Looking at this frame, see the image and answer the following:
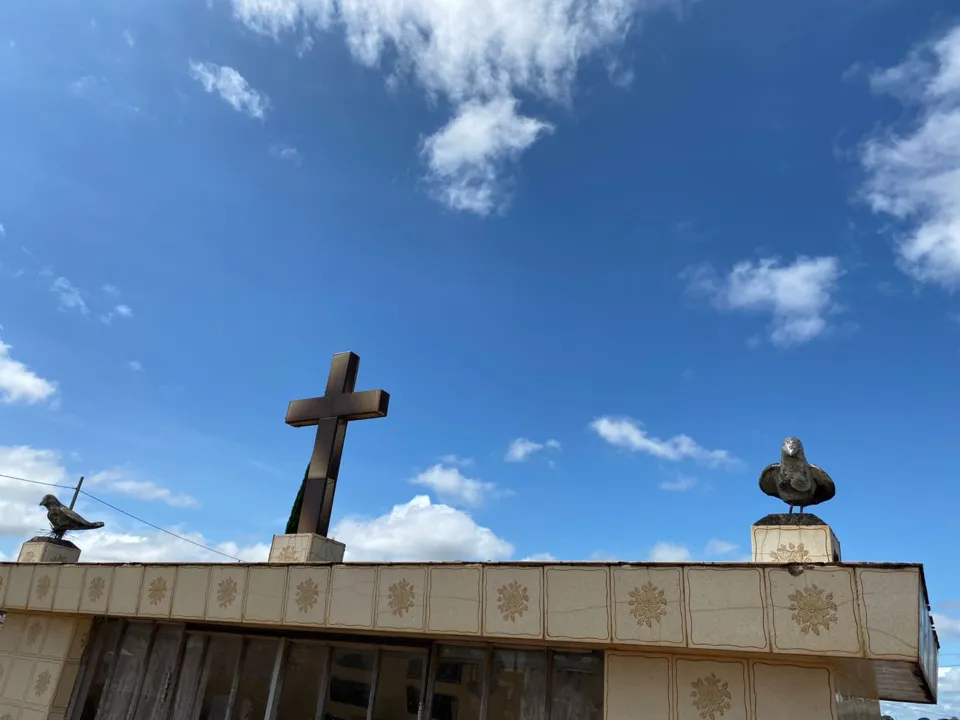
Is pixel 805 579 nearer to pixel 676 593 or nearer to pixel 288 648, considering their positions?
pixel 676 593

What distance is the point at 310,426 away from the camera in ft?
27.8

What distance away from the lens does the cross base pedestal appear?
696 cm

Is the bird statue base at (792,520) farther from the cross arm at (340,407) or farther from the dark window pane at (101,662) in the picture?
the dark window pane at (101,662)

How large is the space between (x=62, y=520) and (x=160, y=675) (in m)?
3.31

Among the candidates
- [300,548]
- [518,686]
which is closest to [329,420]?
[300,548]

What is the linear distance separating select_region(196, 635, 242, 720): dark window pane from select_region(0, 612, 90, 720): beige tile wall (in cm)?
196

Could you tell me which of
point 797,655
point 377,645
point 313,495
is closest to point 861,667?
point 797,655

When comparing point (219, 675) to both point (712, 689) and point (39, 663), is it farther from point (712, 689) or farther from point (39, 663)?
point (712, 689)

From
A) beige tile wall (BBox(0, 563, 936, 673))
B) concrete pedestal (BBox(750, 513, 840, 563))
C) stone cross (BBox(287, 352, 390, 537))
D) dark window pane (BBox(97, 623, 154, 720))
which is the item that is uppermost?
stone cross (BBox(287, 352, 390, 537))

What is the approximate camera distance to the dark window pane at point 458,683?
5.25 meters

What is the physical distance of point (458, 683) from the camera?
5.35 m

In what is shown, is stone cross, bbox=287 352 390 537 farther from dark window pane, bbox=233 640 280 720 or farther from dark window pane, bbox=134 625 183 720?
dark window pane, bbox=134 625 183 720

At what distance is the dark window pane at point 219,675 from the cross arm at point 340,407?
108 inches

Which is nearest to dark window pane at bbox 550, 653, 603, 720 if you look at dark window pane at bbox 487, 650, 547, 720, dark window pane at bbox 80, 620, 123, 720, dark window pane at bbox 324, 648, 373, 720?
dark window pane at bbox 487, 650, 547, 720
